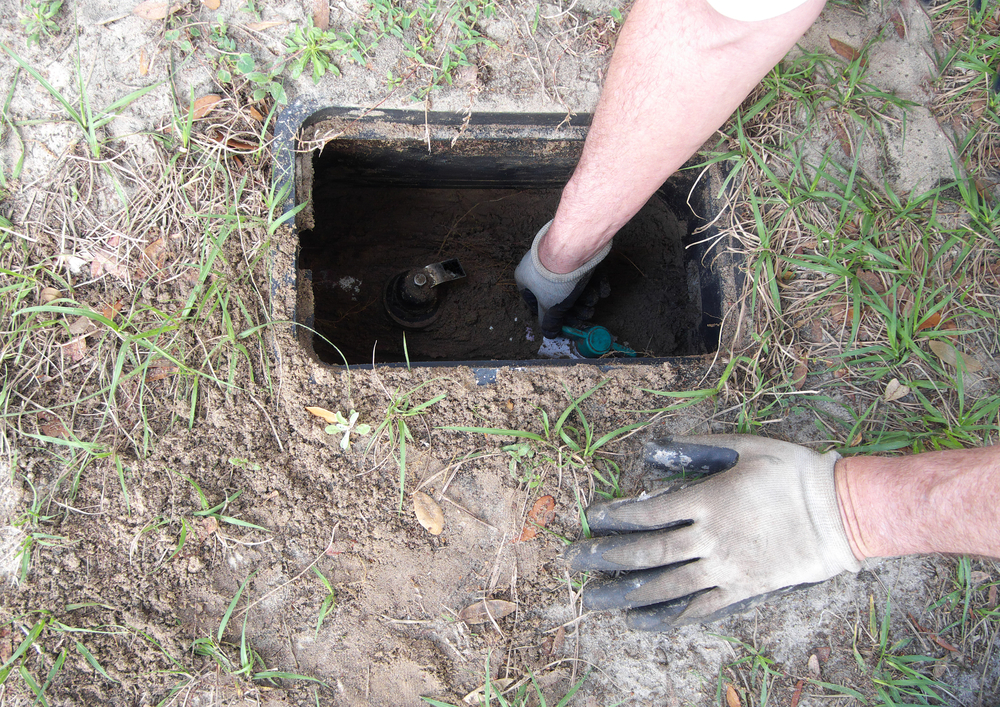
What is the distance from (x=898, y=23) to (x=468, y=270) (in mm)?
1680

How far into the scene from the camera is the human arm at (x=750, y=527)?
1246 mm

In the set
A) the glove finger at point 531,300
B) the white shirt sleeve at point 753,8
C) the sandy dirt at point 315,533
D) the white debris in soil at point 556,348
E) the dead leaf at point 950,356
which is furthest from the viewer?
the white debris in soil at point 556,348

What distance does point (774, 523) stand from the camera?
1.31 metres

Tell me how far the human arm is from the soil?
2.23 ft

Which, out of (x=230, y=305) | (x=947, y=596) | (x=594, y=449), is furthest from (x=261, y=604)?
(x=947, y=596)

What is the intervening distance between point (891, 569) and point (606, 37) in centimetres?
168

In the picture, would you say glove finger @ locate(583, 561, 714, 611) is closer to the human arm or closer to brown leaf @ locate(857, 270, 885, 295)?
the human arm

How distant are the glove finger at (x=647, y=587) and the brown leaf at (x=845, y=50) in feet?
5.10

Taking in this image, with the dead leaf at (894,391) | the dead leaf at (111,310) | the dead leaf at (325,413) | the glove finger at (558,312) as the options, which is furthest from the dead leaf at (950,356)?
the dead leaf at (111,310)

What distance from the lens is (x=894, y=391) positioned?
1533 millimetres

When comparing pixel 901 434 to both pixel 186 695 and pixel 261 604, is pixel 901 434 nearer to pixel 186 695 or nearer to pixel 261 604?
pixel 261 604

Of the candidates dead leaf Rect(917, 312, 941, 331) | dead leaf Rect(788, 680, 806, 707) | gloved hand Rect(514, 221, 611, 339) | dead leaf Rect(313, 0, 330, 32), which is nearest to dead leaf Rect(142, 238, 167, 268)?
dead leaf Rect(313, 0, 330, 32)

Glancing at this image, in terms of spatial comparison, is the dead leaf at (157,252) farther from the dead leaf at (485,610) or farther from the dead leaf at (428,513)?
the dead leaf at (485,610)

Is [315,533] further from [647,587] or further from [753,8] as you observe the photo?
[753,8]
